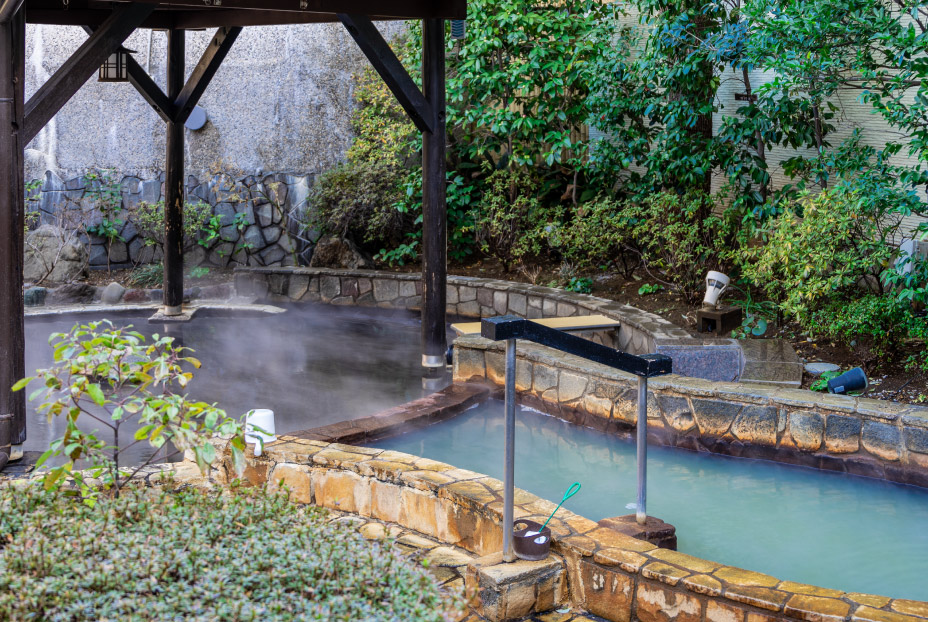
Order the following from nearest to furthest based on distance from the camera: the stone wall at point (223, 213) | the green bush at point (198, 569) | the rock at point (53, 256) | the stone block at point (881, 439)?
the green bush at point (198, 569)
the stone block at point (881, 439)
the rock at point (53, 256)
the stone wall at point (223, 213)

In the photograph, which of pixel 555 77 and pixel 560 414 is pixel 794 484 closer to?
pixel 560 414

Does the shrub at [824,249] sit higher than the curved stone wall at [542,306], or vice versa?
the shrub at [824,249]

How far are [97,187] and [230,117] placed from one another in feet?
6.27

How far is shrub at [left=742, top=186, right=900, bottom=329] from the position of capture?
230 inches

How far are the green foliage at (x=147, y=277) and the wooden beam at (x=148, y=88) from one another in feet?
8.24

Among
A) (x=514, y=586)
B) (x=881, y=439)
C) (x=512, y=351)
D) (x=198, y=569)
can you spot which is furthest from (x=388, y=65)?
(x=198, y=569)

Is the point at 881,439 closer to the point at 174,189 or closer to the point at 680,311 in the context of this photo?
the point at 680,311

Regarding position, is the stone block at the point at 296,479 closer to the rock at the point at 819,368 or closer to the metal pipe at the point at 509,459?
the metal pipe at the point at 509,459

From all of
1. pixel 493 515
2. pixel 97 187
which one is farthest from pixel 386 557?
pixel 97 187

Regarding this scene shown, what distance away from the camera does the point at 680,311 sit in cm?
763

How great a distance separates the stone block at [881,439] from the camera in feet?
15.3

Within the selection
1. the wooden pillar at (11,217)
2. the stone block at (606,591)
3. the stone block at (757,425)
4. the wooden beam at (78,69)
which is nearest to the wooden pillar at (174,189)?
the wooden beam at (78,69)

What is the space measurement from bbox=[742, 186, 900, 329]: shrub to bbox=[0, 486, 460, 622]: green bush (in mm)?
4159

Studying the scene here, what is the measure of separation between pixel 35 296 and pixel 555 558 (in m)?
8.39
